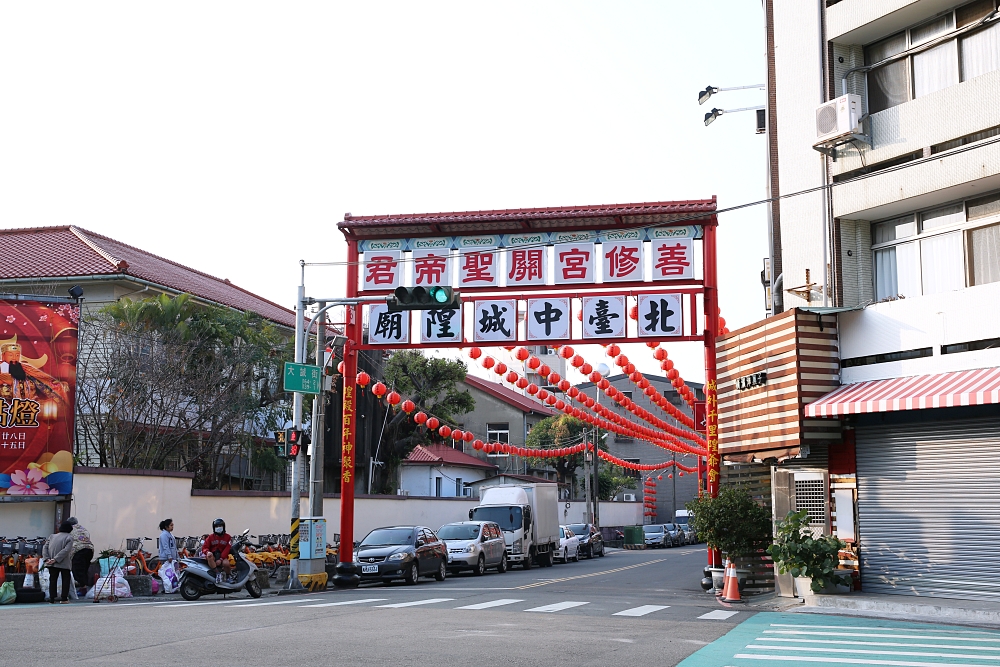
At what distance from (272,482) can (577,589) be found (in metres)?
19.8

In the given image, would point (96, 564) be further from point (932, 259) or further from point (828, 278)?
point (932, 259)

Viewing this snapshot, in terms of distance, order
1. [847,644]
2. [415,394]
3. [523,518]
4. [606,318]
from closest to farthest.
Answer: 1. [847,644]
2. [606,318]
3. [523,518]
4. [415,394]

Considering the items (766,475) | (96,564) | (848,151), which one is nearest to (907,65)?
(848,151)

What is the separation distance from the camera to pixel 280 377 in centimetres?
3475

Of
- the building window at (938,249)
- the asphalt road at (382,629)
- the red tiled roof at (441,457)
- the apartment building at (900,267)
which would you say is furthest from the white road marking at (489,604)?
the red tiled roof at (441,457)

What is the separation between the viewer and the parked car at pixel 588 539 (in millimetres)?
46656

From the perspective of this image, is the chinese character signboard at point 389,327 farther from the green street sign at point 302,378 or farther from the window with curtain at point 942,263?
the window with curtain at point 942,263

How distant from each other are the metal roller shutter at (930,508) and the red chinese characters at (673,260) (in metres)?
7.09

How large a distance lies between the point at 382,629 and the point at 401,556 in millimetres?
12519

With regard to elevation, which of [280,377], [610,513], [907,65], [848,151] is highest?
[907,65]

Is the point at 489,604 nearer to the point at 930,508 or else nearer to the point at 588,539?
the point at 930,508

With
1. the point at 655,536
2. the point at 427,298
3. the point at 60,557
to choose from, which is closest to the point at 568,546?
the point at 655,536

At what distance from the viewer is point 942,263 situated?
1797 cm

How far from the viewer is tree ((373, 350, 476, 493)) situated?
4534 centimetres
